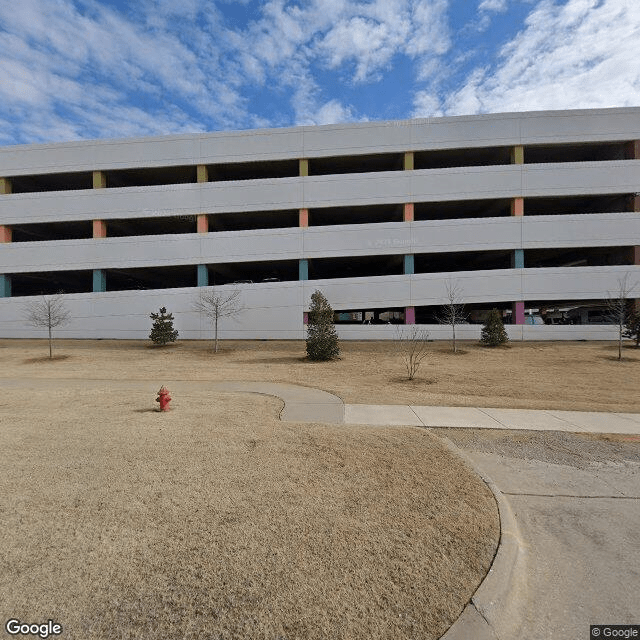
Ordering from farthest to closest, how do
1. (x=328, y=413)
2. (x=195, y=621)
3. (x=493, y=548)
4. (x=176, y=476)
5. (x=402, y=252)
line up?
(x=402, y=252)
(x=328, y=413)
(x=176, y=476)
(x=493, y=548)
(x=195, y=621)

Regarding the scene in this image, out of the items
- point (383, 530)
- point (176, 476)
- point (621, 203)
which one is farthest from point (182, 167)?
point (621, 203)

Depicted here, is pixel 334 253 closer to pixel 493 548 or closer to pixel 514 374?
pixel 514 374

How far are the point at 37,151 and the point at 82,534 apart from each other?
3335cm

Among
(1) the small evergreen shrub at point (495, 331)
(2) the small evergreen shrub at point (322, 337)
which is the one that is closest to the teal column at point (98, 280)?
(2) the small evergreen shrub at point (322, 337)

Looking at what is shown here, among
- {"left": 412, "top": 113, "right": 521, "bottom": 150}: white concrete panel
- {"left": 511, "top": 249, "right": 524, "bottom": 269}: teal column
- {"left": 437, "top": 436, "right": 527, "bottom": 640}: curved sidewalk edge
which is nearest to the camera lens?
{"left": 437, "top": 436, "right": 527, "bottom": 640}: curved sidewalk edge

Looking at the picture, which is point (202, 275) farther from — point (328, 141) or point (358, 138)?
point (358, 138)

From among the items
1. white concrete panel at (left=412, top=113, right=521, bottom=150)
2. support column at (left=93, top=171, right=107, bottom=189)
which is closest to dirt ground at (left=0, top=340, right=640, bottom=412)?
support column at (left=93, top=171, right=107, bottom=189)

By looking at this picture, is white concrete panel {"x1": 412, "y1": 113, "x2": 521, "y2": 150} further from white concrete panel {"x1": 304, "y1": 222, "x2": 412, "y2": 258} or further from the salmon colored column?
white concrete panel {"x1": 304, "y1": 222, "x2": 412, "y2": 258}

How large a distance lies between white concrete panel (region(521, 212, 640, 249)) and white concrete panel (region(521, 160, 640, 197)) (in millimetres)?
1759

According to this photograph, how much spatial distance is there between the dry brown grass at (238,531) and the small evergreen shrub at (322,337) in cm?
1129

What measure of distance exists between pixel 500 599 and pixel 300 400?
6531mm

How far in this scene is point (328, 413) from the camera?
740 cm

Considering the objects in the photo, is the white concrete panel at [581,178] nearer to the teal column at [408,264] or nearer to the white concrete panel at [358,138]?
the white concrete panel at [358,138]

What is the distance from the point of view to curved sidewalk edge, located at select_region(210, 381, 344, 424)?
7066 mm
